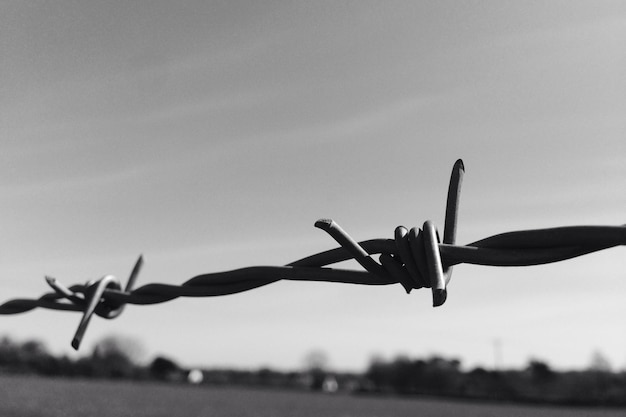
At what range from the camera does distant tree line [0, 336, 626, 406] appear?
258 ft

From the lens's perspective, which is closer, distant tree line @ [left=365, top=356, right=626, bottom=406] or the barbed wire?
the barbed wire

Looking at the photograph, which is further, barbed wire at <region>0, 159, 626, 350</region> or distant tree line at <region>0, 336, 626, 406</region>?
distant tree line at <region>0, 336, 626, 406</region>

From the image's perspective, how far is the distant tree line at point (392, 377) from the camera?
7862 centimetres

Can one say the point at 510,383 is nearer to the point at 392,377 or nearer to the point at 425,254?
the point at 392,377

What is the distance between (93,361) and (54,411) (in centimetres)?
6057

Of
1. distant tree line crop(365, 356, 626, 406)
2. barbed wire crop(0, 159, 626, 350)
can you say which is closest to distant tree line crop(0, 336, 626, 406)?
distant tree line crop(365, 356, 626, 406)

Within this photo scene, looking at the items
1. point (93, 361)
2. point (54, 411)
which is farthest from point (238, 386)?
point (54, 411)

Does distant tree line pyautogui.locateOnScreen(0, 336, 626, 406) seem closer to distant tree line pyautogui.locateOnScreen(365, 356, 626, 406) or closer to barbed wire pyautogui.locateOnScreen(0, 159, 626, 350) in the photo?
distant tree line pyautogui.locateOnScreen(365, 356, 626, 406)

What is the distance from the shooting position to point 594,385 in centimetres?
7788

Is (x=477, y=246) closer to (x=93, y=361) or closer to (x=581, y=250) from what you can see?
(x=581, y=250)

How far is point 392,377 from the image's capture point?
10194 centimetres

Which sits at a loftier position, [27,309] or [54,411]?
[27,309]

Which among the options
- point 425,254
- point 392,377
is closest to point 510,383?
point 392,377

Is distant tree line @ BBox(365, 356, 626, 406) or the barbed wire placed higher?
distant tree line @ BBox(365, 356, 626, 406)
